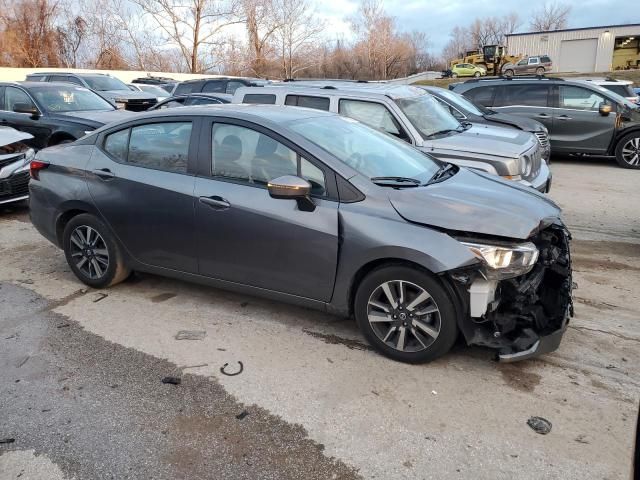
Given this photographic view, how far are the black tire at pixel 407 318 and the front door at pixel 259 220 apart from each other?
0.98 feet

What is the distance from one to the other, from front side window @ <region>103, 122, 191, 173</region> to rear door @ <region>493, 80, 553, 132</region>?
9916 mm

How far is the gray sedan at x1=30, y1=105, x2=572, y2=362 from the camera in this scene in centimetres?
343

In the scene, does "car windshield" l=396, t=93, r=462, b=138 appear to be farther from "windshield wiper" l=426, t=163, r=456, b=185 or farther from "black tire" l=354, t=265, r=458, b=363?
"black tire" l=354, t=265, r=458, b=363

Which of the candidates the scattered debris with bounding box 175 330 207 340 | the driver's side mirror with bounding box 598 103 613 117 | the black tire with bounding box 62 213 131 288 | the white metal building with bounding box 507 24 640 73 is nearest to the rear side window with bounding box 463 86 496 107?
the driver's side mirror with bounding box 598 103 613 117

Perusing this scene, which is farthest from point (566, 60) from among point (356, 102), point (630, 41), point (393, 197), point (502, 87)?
point (393, 197)

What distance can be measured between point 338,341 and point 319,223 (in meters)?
0.90

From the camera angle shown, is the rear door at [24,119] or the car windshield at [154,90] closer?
the rear door at [24,119]

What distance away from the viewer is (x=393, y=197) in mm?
3629

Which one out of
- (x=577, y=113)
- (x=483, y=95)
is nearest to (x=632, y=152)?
(x=577, y=113)

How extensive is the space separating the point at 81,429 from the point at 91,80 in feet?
50.4

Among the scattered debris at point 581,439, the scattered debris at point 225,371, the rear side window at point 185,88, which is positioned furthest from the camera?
the rear side window at point 185,88

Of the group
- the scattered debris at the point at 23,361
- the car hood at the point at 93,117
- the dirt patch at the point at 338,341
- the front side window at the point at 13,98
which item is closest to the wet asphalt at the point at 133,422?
the scattered debris at the point at 23,361

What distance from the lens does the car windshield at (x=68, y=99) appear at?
9.93m

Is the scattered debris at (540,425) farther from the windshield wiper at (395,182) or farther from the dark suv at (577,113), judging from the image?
the dark suv at (577,113)
